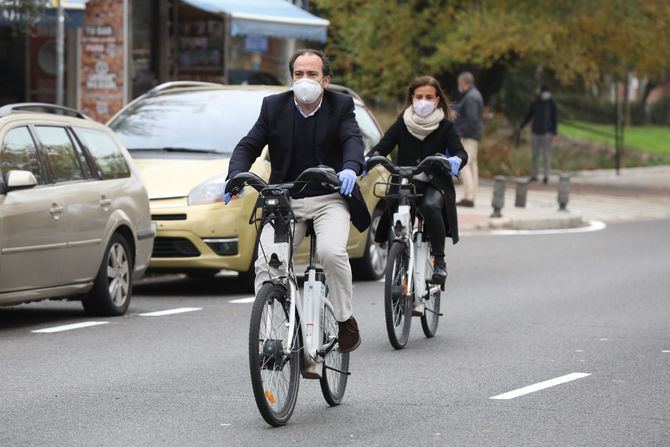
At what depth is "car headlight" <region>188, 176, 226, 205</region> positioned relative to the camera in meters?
12.9

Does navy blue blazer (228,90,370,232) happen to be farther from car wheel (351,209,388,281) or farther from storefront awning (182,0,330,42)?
storefront awning (182,0,330,42)

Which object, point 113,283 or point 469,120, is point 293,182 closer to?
point 113,283

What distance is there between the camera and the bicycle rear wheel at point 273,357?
6762 mm

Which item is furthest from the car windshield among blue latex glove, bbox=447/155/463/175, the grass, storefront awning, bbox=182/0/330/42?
the grass

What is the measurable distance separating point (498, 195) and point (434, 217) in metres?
11.3

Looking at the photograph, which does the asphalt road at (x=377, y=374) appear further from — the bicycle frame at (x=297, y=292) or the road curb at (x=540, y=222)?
the road curb at (x=540, y=222)

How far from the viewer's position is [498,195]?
853 inches

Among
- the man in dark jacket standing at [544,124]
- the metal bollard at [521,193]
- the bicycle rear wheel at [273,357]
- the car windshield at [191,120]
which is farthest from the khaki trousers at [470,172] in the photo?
the bicycle rear wheel at [273,357]

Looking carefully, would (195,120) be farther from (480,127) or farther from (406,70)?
(406,70)

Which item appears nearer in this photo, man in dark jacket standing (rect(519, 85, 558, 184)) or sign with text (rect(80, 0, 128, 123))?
sign with text (rect(80, 0, 128, 123))

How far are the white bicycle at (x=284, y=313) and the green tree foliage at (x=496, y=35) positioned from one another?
21019 mm

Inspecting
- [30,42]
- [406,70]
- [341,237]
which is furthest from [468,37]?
[341,237]

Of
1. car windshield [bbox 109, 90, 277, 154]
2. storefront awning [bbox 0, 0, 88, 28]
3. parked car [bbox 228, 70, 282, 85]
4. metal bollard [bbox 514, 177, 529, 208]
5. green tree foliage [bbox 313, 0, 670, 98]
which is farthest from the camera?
green tree foliage [bbox 313, 0, 670, 98]

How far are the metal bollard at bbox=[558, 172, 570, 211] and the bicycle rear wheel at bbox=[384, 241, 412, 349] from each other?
13.2 metres
